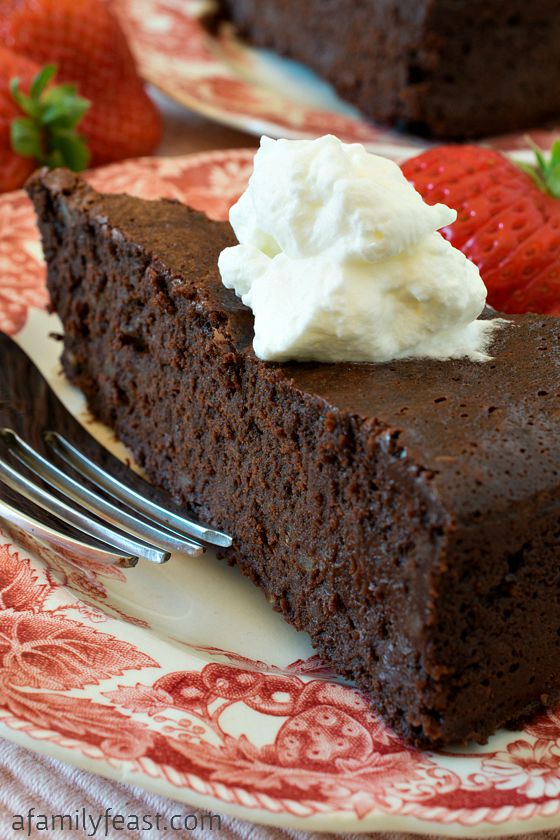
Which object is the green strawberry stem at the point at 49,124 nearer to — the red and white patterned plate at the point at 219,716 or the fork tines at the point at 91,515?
the fork tines at the point at 91,515

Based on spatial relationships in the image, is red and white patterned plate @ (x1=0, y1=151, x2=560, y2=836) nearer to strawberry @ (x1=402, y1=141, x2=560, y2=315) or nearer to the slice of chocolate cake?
the slice of chocolate cake

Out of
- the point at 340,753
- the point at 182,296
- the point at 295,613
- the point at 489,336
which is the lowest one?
the point at 295,613

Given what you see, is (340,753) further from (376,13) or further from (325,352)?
(376,13)

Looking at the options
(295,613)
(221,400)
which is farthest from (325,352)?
(295,613)

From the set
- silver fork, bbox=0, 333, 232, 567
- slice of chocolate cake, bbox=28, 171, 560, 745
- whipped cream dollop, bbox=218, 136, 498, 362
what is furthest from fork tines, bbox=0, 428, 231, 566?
whipped cream dollop, bbox=218, 136, 498, 362

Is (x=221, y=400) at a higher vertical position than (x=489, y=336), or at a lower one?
lower
